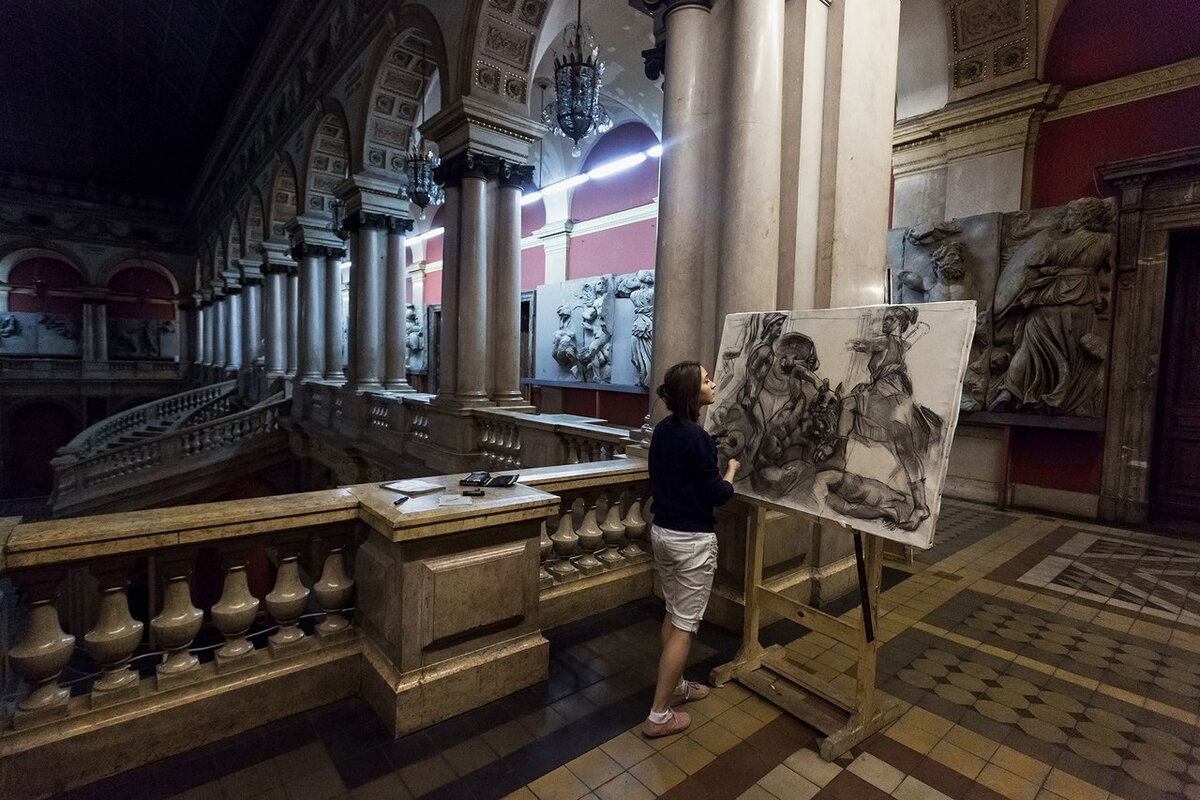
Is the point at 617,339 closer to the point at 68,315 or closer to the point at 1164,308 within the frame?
the point at 1164,308

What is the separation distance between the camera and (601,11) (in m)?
8.45

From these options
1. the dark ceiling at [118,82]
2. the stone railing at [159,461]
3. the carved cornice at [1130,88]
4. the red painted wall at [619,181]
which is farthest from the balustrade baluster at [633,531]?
the dark ceiling at [118,82]

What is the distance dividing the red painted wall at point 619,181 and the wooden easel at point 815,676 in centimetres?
922

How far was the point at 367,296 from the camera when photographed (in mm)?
8727

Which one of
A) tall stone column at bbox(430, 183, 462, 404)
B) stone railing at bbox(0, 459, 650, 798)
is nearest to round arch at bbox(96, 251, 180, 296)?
tall stone column at bbox(430, 183, 462, 404)

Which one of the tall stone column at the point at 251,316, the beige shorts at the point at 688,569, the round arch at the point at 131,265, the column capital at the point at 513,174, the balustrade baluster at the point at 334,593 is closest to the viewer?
the beige shorts at the point at 688,569

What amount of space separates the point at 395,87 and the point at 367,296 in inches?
122

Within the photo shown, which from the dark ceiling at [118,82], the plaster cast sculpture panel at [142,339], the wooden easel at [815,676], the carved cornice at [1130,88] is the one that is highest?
the dark ceiling at [118,82]

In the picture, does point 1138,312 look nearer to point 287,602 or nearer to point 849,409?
point 849,409

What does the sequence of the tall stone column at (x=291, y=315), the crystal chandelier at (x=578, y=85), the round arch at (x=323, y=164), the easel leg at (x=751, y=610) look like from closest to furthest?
the easel leg at (x=751, y=610) → the crystal chandelier at (x=578, y=85) → the round arch at (x=323, y=164) → the tall stone column at (x=291, y=315)

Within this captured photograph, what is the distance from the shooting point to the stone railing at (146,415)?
1334 cm

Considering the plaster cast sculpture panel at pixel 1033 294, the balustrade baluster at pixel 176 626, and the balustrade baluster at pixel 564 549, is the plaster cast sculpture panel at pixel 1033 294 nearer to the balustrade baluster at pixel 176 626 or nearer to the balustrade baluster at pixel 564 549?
the balustrade baluster at pixel 564 549

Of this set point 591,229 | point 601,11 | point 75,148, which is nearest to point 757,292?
point 601,11

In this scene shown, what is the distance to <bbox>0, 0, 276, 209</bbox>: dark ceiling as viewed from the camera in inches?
465
